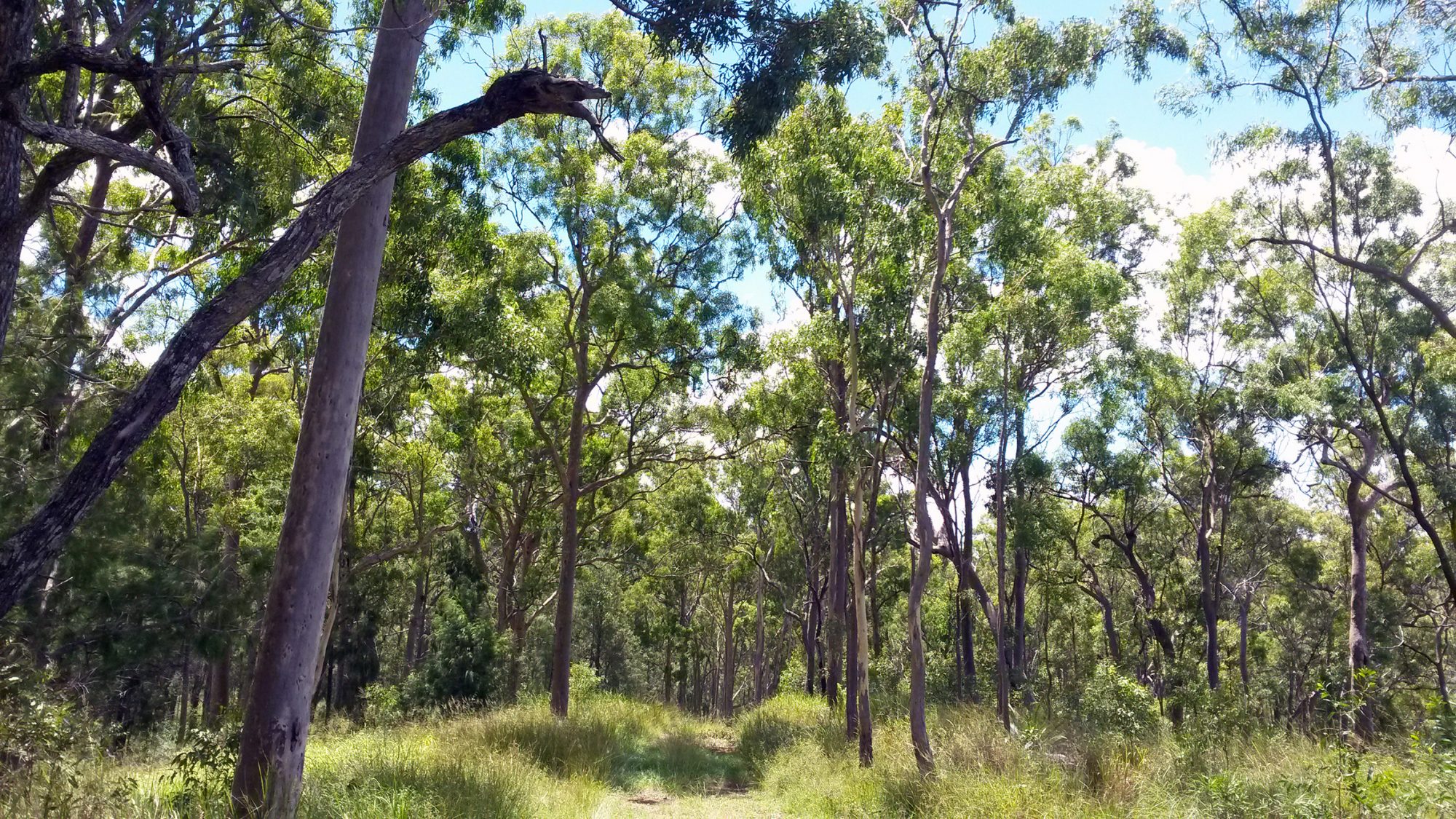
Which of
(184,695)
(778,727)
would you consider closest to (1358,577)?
(778,727)

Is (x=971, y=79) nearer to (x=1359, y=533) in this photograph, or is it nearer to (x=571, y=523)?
(x=571, y=523)

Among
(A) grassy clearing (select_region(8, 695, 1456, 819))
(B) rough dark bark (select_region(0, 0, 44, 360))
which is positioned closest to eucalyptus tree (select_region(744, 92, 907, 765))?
(A) grassy clearing (select_region(8, 695, 1456, 819))

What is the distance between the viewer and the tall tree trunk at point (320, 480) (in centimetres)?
591

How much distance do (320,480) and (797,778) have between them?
857 centimetres

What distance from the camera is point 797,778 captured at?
12453 mm

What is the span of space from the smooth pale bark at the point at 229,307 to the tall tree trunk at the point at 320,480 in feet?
4.66

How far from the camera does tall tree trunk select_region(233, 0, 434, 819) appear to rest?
591 centimetres

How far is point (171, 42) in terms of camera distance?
883 cm

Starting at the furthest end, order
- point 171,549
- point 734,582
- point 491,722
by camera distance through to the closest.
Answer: point 734,582, point 171,549, point 491,722

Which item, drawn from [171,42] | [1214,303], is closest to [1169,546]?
[1214,303]

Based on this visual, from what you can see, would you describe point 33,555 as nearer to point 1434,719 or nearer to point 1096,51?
point 1434,719

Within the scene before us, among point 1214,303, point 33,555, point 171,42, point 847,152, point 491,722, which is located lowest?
point 491,722

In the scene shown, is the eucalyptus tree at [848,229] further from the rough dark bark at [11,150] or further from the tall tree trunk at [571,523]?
the rough dark bark at [11,150]

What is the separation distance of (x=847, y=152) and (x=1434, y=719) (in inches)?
359
